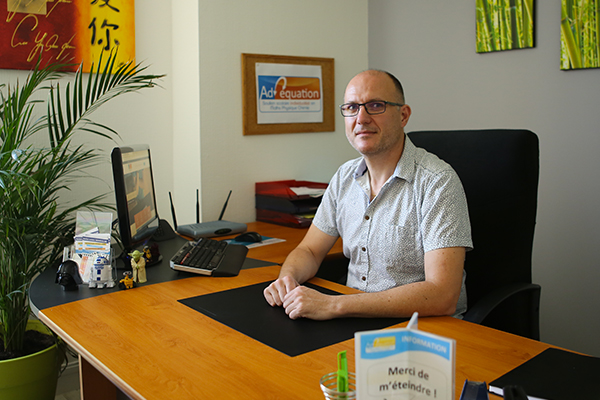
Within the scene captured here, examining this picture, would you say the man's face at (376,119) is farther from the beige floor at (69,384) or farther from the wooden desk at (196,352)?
the beige floor at (69,384)

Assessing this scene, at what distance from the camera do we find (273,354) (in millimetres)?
1125

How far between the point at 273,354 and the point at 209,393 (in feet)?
0.66

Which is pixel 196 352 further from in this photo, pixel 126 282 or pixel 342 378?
pixel 126 282

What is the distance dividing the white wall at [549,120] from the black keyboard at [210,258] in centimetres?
146

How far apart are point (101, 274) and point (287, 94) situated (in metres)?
1.59

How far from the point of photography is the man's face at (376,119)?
1.70 meters

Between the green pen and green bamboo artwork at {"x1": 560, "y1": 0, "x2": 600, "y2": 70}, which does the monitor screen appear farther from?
green bamboo artwork at {"x1": 560, "y1": 0, "x2": 600, "y2": 70}

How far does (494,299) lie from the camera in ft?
5.07

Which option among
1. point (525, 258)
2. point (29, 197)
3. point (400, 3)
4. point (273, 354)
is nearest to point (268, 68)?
point (400, 3)

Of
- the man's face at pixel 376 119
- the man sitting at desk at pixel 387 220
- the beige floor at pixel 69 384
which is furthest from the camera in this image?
the beige floor at pixel 69 384

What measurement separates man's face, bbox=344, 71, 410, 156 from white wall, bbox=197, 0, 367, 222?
111 cm

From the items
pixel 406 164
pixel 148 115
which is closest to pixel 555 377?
pixel 406 164

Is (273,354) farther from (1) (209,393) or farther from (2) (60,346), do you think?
(2) (60,346)

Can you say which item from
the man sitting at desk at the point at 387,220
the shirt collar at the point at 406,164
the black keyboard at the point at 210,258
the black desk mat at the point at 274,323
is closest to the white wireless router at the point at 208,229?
the black keyboard at the point at 210,258
